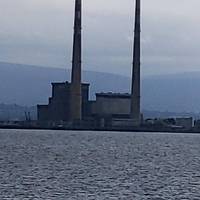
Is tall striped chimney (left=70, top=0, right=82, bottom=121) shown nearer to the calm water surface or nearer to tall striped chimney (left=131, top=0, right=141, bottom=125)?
tall striped chimney (left=131, top=0, right=141, bottom=125)

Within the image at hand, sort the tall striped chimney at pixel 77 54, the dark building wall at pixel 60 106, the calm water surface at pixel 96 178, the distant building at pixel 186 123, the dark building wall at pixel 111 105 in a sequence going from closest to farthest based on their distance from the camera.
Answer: the calm water surface at pixel 96 178, the tall striped chimney at pixel 77 54, the dark building wall at pixel 60 106, the dark building wall at pixel 111 105, the distant building at pixel 186 123

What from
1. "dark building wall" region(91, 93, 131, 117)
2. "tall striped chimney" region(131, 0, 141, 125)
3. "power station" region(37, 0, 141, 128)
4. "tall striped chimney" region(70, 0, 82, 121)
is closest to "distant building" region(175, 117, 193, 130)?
"power station" region(37, 0, 141, 128)

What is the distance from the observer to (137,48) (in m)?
135

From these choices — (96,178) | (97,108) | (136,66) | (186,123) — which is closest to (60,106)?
(97,108)

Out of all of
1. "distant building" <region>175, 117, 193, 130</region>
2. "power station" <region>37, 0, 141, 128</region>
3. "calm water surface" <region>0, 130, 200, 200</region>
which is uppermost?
"power station" <region>37, 0, 141, 128</region>

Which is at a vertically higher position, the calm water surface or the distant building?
the distant building

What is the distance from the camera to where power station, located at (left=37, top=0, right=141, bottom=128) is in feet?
443

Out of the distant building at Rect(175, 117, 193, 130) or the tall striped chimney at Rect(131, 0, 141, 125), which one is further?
the distant building at Rect(175, 117, 193, 130)

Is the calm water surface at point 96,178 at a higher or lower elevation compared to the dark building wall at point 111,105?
lower

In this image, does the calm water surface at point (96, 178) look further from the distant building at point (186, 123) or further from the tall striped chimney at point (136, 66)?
the distant building at point (186, 123)

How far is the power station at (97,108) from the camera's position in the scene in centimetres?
13500

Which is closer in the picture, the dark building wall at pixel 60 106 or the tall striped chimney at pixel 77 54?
the tall striped chimney at pixel 77 54

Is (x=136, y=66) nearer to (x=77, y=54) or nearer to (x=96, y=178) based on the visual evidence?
(x=77, y=54)

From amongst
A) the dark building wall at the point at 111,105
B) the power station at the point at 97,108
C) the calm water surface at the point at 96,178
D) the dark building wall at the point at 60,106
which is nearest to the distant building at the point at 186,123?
the power station at the point at 97,108
